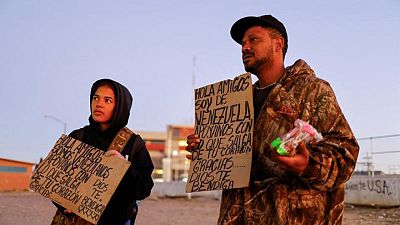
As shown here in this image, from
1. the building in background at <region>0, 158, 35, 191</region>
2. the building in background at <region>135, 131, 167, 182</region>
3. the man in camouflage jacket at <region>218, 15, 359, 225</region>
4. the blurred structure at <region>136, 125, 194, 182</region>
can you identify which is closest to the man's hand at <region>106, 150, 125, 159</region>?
the man in camouflage jacket at <region>218, 15, 359, 225</region>

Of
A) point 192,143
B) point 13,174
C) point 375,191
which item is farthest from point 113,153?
point 13,174

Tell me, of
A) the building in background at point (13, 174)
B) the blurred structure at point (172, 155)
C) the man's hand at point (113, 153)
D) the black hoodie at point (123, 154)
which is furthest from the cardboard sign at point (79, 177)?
the blurred structure at point (172, 155)

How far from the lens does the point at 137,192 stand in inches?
119

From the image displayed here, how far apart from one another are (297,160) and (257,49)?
34.7 inches

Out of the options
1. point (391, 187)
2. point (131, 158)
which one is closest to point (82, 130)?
point (131, 158)

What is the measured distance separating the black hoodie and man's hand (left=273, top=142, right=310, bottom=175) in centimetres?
150

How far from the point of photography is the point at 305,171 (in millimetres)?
1858

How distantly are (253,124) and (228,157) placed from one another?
0.25m

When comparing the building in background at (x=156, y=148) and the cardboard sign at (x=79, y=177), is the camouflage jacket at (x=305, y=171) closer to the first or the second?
the cardboard sign at (x=79, y=177)

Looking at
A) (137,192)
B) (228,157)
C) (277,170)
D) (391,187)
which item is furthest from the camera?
(391,187)

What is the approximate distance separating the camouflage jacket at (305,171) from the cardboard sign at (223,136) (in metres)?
0.07

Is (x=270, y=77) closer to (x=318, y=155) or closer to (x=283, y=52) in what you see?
(x=283, y=52)

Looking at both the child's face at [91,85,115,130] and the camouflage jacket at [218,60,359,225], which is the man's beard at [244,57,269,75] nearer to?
the camouflage jacket at [218,60,359,225]

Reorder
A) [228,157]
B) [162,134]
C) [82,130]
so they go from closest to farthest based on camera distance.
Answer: [228,157], [82,130], [162,134]
